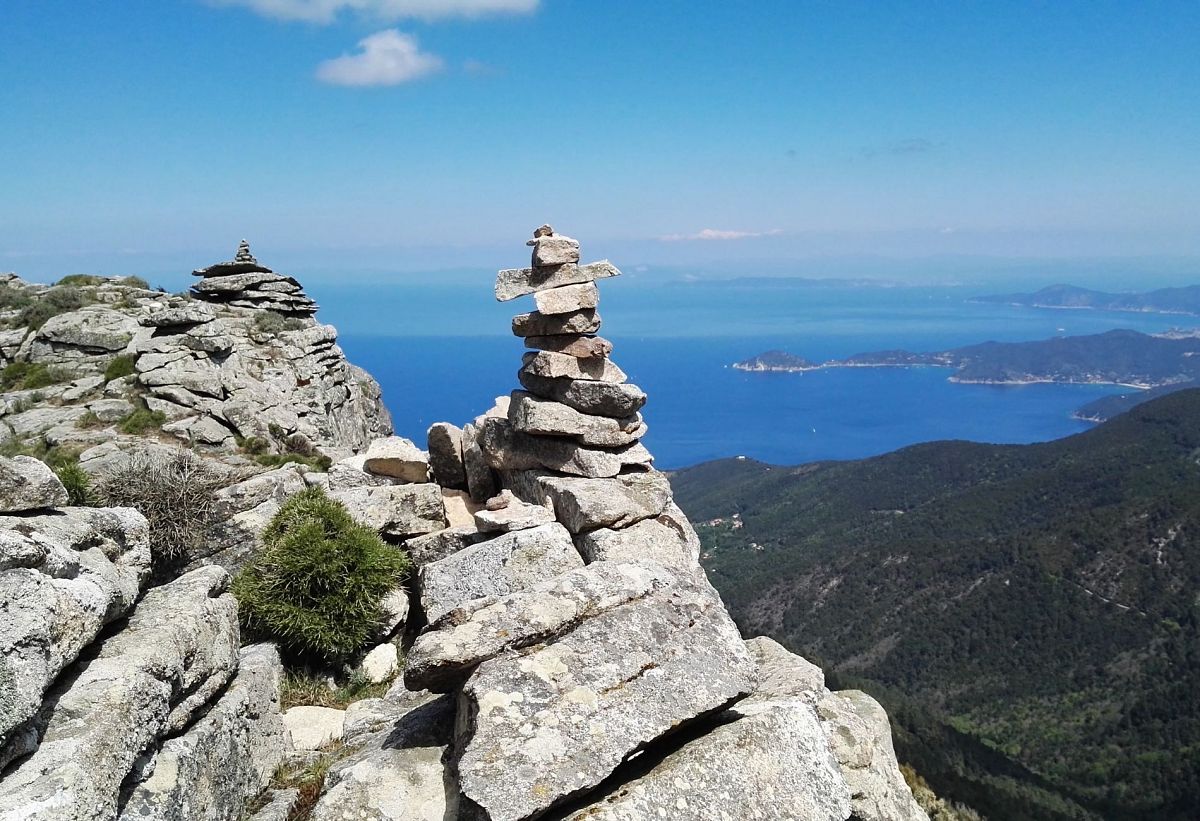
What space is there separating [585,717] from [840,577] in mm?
135240

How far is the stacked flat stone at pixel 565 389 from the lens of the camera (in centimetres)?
1337

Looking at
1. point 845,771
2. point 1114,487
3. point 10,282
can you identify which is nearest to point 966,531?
point 1114,487

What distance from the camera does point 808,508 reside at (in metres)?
179

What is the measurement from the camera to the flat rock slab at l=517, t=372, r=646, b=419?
1353cm

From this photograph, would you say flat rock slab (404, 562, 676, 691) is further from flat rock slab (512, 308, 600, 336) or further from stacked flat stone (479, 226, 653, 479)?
flat rock slab (512, 308, 600, 336)

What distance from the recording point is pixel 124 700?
19.5 feet

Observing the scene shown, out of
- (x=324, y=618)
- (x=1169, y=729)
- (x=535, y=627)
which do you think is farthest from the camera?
(x=1169, y=729)

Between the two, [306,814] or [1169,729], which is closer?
[306,814]

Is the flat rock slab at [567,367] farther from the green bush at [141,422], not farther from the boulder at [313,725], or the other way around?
the green bush at [141,422]

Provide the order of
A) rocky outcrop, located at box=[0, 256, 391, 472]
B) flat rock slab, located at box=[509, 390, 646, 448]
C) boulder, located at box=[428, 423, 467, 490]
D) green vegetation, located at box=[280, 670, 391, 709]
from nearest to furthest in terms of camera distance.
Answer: green vegetation, located at box=[280, 670, 391, 709] → flat rock slab, located at box=[509, 390, 646, 448] → boulder, located at box=[428, 423, 467, 490] → rocky outcrop, located at box=[0, 256, 391, 472]

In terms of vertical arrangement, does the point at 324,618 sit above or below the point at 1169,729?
above

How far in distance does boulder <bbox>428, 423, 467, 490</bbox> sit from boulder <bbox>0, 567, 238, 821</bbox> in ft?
22.3

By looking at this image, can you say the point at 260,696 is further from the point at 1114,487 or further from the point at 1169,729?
the point at 1114,487

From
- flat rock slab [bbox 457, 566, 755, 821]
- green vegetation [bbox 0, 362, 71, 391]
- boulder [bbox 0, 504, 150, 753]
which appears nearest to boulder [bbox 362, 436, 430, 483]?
boulder [bbox 0, 504, 150, 753]
